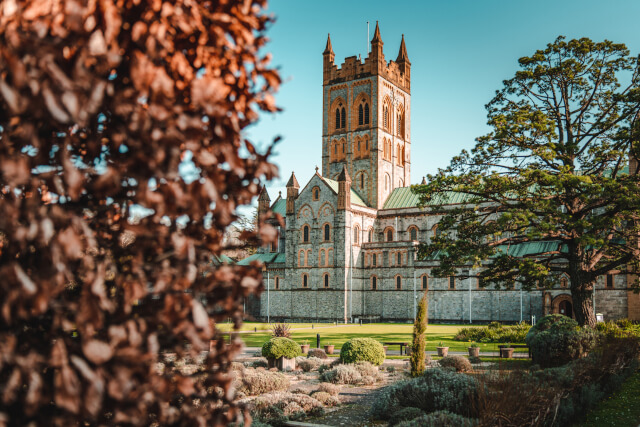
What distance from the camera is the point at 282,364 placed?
2027 cm

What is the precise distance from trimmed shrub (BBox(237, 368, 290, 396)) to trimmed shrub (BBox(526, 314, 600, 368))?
28.4ft

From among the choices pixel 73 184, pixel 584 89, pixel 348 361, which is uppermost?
pixel 584 89

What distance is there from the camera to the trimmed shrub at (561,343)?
1695cm

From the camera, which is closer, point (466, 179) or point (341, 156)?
point (466, 179)

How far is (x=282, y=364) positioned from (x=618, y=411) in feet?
38.7

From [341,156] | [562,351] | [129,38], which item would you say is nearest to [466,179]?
[562,351]

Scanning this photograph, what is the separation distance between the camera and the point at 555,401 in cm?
934

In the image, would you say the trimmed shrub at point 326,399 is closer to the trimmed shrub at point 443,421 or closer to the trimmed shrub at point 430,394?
the trimmed shrub at point 430,394

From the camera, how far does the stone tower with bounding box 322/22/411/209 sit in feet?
211

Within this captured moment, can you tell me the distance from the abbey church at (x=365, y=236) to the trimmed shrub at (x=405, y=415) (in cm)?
3983

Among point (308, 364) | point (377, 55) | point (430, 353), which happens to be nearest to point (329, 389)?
point (308, 364)

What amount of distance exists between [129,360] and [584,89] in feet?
81.9

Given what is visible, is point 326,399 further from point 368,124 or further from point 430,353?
point 368,124

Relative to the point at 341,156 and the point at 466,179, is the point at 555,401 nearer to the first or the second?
the point at 466,179
